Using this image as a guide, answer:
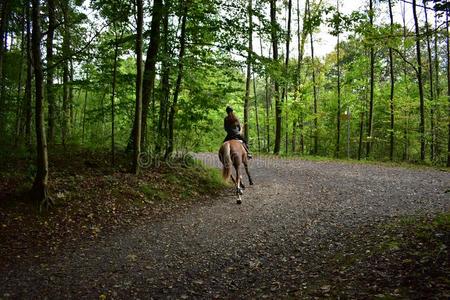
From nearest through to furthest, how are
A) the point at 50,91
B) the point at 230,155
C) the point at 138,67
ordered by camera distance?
the point at 138,67 < the point at 230,155 < the point at 50,91

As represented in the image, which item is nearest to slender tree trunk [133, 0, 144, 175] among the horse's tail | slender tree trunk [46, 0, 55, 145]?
the horse's tail

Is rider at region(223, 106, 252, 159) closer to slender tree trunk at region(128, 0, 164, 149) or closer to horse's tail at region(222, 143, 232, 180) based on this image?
horse's tail at region(222, 143, 232, 180)

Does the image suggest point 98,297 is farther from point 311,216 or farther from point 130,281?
point 311,216

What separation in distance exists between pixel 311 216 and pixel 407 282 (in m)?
5.03

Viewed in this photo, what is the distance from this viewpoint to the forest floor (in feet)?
16.9

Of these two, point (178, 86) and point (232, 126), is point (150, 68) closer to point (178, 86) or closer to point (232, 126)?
point (178, 86)

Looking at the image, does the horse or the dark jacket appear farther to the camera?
the dark jacket

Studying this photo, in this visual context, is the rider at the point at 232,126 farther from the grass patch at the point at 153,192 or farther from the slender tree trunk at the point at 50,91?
the slender tree trunk at the point at 50,91

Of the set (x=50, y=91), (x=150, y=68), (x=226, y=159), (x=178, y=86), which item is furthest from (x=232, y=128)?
(x=50, y=91)

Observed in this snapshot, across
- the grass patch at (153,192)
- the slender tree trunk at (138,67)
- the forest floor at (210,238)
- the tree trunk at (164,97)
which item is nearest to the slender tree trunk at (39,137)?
the forest floor at (210,238)

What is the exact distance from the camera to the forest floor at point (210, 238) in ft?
16.9

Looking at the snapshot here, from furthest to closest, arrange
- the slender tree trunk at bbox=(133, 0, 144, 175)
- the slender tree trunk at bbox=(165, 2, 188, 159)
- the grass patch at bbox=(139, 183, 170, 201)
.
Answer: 1. the slender tree trunk at bbox=(165, 2, 188, 159)
2. the slender tree trunk at bbox=(133, 0, 144, 175)
3. the grass patch at bbox=(139, 183, 170, 201)

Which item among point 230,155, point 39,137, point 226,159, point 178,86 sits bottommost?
point 226,159

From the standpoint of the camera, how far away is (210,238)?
7969 mm
